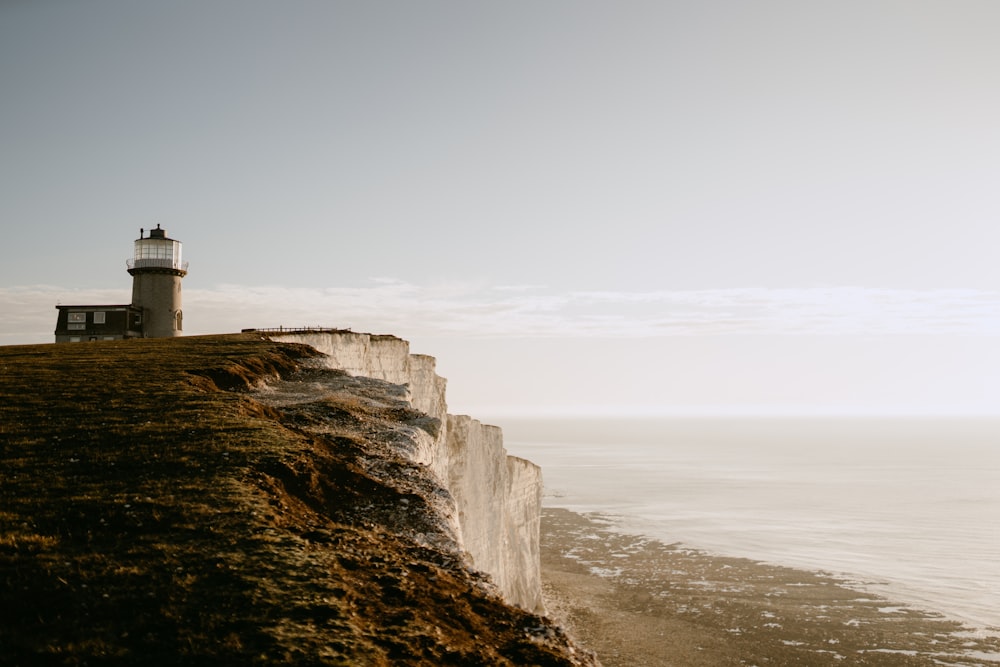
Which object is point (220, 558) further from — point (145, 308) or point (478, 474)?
point (145, 308)

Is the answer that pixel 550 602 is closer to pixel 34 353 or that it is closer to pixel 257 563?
pixel 34 353

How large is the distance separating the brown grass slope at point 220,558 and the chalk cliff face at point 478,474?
13564 millimetres

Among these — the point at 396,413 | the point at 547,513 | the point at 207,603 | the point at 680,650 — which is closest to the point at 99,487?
the point at 207,603

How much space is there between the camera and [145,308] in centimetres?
4569

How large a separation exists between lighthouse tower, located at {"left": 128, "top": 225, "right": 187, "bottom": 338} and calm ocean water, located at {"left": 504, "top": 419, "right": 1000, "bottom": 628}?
41.5 m

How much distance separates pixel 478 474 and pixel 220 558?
25751 millimetres

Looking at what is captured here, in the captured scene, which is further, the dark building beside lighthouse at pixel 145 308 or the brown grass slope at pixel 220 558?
the dark building beside lighthouse at pixel 145 308

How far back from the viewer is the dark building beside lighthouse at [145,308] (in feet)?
146

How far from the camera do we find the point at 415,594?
7.54 m

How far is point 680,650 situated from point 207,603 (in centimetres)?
2747

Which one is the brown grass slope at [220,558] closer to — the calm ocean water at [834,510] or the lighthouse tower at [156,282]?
the lighthouse tower at [156,282]

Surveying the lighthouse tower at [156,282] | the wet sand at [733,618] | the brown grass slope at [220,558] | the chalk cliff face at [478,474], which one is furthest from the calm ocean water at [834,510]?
the lighthouse tower at [156,282]

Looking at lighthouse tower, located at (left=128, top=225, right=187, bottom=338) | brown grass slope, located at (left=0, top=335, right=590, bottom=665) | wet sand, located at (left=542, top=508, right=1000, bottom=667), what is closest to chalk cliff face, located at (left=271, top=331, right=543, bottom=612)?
wet sand, located at (left=542, top=508, right=1000, bottom=667)

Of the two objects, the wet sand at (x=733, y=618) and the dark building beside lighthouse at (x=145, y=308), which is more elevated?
the dark building beside lighthouse at (x=145, y=308)
